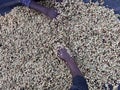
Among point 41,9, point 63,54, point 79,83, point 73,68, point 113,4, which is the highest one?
point 41,9

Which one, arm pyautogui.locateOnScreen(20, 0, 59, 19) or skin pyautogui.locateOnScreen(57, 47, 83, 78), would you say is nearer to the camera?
skin pyautogui.locateOnScreen(57, 47, 83, 78)

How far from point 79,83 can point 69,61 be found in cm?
20

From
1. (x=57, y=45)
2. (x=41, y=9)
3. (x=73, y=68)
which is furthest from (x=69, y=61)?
(x=41, y=9)

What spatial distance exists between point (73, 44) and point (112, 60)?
308mm

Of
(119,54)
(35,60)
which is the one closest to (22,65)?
(35,60)

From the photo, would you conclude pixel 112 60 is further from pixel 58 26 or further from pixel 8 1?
pixel 8 1

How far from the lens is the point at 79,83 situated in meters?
2.39

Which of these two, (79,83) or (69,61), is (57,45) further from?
(79,83)

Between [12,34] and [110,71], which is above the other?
[12,34]

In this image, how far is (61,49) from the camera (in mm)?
2564

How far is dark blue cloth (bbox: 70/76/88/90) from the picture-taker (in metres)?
2.38

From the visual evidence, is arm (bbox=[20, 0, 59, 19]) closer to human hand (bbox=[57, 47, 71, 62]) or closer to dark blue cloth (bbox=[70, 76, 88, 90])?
human hand (bbox=[57, 47, 71, 62])

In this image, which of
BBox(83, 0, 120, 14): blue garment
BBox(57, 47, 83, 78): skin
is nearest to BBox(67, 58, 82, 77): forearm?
BBox(57, 47, 83, 78): skin

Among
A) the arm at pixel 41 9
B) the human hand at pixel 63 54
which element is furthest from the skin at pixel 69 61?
the arm at pixel 41 9
